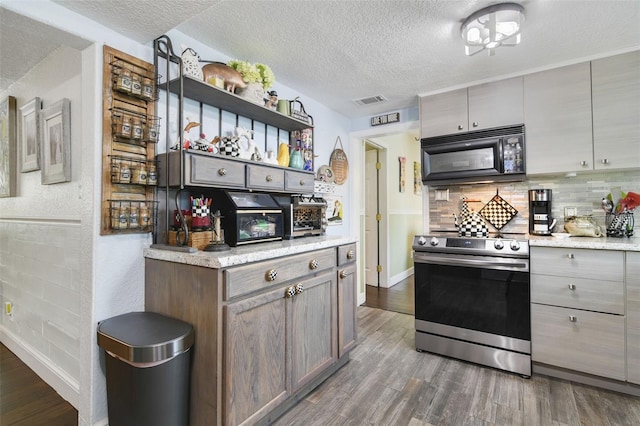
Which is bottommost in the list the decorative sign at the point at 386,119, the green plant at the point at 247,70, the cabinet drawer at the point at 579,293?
the cabinet drawer at the point at 579,293

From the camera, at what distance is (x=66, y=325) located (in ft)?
6.34

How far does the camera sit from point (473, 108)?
108 inches

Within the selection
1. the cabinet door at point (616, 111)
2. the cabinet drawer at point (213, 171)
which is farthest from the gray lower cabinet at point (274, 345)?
the cabinet door at point (616, 111)

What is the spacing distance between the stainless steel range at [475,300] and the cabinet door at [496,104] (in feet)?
3.51

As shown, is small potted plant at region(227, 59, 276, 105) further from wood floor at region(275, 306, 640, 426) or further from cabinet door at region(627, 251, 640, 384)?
cabinet door at region(627, 251, 640, 384)

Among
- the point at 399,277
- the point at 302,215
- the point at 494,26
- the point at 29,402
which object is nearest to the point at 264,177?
the point at 302,215

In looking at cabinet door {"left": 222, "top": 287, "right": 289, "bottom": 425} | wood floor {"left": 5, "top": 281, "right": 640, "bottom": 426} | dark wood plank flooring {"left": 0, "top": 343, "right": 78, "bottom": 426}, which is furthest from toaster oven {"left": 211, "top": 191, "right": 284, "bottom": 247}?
dark wood plank flooring {"left": 0, "top": 343, "right": 78, "bottom": 426}

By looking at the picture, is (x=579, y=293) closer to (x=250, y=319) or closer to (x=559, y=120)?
(x=559, y=120)

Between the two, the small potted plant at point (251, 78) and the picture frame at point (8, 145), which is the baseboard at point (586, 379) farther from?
the picture frame at point (8, 145)

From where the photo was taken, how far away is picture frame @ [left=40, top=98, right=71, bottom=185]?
1.89 m

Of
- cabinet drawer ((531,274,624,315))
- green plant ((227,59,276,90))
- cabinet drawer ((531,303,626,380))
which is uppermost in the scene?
green plant ((227,59,276,90))

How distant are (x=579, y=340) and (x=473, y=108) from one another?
6.49ft

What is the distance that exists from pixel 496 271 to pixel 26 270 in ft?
11.9

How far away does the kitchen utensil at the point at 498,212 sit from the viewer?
9.30 feet
